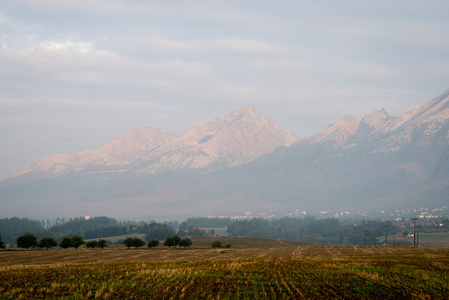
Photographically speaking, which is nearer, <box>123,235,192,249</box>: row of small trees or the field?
the field

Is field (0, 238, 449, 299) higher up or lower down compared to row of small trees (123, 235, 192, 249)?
higher up

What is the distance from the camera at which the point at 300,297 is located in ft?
110

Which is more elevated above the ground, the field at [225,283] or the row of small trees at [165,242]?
the field at [225,283]

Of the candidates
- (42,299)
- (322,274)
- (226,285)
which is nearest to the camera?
(42,299)

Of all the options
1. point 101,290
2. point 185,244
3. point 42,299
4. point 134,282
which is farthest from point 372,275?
point 185,244

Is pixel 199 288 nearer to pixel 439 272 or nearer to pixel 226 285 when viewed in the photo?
pixel 226 285

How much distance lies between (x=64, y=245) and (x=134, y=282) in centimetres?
10317

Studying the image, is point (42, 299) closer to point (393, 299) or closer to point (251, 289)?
point (251, 289)

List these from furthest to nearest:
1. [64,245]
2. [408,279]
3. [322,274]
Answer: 1. [64,245]
2. [322,274]
3. [408,279]

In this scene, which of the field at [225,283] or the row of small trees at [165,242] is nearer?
the field at [225,283]

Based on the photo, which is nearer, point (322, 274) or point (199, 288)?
point (199, 288)

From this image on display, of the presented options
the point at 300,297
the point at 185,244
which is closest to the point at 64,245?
the point at 185,244

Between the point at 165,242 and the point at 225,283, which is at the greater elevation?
the point at 225,283

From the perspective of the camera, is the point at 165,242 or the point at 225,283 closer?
the point at 225,283
